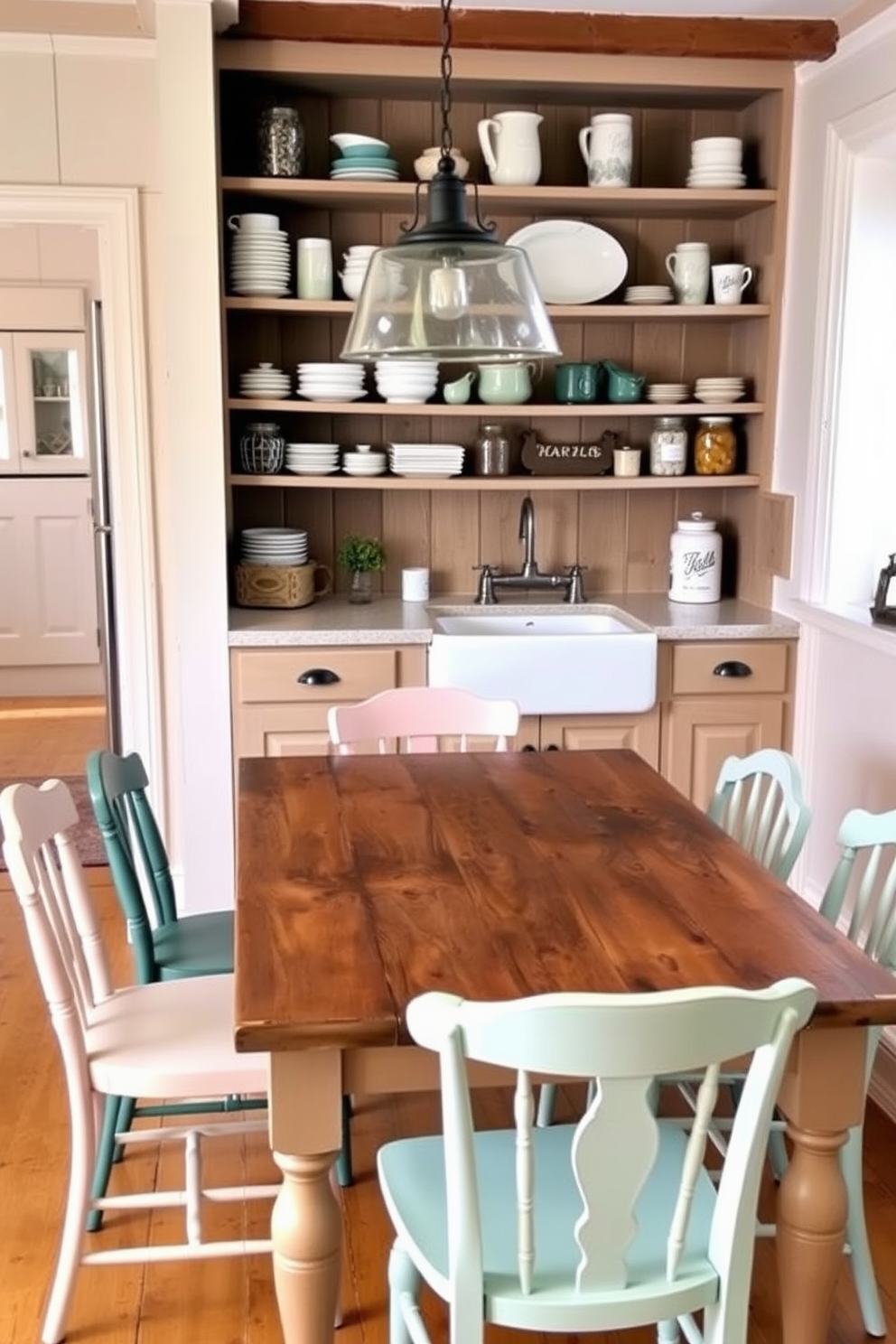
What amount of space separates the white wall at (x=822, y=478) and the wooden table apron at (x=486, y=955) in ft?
3.76

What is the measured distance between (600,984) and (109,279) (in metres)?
2.82

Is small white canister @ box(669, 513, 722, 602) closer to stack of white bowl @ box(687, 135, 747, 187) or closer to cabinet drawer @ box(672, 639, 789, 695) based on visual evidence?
cabinet drawer @ box(672, 639, 789, 695)

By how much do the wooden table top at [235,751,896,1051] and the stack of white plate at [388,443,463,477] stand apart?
4.44 feet

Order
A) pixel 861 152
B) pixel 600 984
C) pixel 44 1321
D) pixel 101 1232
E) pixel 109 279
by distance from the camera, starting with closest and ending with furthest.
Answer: pixel 600 984 < pixel 44 1321 < pixel 101 1232 < pixel 861 152 < pixel 109 279

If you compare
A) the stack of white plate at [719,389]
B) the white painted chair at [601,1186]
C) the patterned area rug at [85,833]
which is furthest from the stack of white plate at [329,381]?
the white painted chair at [601,1186]

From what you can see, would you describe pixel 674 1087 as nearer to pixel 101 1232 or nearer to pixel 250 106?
pixel 101 1232

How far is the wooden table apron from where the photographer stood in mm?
1530

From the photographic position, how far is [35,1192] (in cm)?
244

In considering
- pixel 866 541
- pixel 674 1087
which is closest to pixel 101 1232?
pixel 674 1087

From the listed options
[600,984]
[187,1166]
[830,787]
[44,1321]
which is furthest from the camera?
[830,787]

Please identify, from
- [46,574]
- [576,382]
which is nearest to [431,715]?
[576,382]

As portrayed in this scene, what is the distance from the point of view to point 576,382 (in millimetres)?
3768

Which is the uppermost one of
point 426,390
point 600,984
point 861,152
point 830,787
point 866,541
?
point 861,152

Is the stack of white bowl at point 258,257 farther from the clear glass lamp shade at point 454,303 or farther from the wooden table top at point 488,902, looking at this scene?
the clear glass lamp shade at point 454,303
